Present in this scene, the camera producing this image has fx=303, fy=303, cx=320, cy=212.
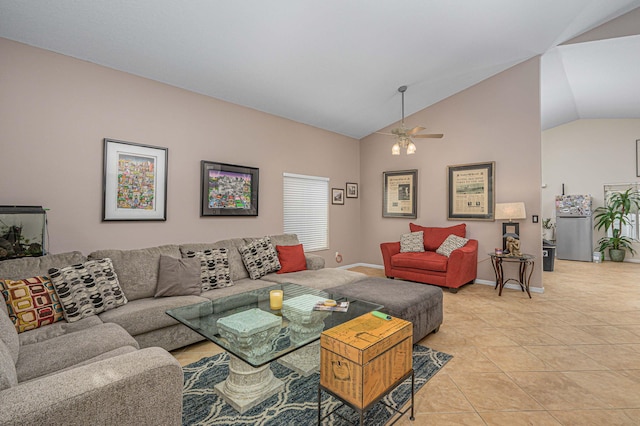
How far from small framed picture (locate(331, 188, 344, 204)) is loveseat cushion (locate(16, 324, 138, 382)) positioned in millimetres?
4313

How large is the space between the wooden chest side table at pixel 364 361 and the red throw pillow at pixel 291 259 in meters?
2.12

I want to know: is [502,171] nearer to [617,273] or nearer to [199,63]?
[617,273]

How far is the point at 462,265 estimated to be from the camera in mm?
4488

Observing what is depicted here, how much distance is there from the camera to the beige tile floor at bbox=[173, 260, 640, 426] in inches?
73.2

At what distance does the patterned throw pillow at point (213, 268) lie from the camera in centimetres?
310

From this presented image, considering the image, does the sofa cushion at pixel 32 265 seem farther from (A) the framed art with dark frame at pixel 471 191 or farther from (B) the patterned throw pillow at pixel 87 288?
(A) the framed art with dark frame at pixel 471 191

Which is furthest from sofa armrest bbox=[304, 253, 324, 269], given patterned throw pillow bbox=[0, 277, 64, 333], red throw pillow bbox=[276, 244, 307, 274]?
patterned throw pillow bbox=[0, 277, 64, 333]

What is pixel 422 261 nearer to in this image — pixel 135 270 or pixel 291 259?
pixel 291 259

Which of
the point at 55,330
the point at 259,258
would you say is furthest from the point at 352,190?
the point at 55,330

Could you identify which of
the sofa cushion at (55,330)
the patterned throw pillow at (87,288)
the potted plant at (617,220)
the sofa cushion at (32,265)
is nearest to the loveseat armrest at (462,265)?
the patterned throw pillow at (87,288)

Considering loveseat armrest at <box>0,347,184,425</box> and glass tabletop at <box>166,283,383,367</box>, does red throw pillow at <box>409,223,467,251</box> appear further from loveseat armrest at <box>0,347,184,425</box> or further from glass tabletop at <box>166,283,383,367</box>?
loveseat armrest at <box>0,347,184,425</box>

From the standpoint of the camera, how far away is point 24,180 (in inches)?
107

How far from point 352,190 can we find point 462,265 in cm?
266

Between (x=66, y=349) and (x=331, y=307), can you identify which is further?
(x=331, y=307)
